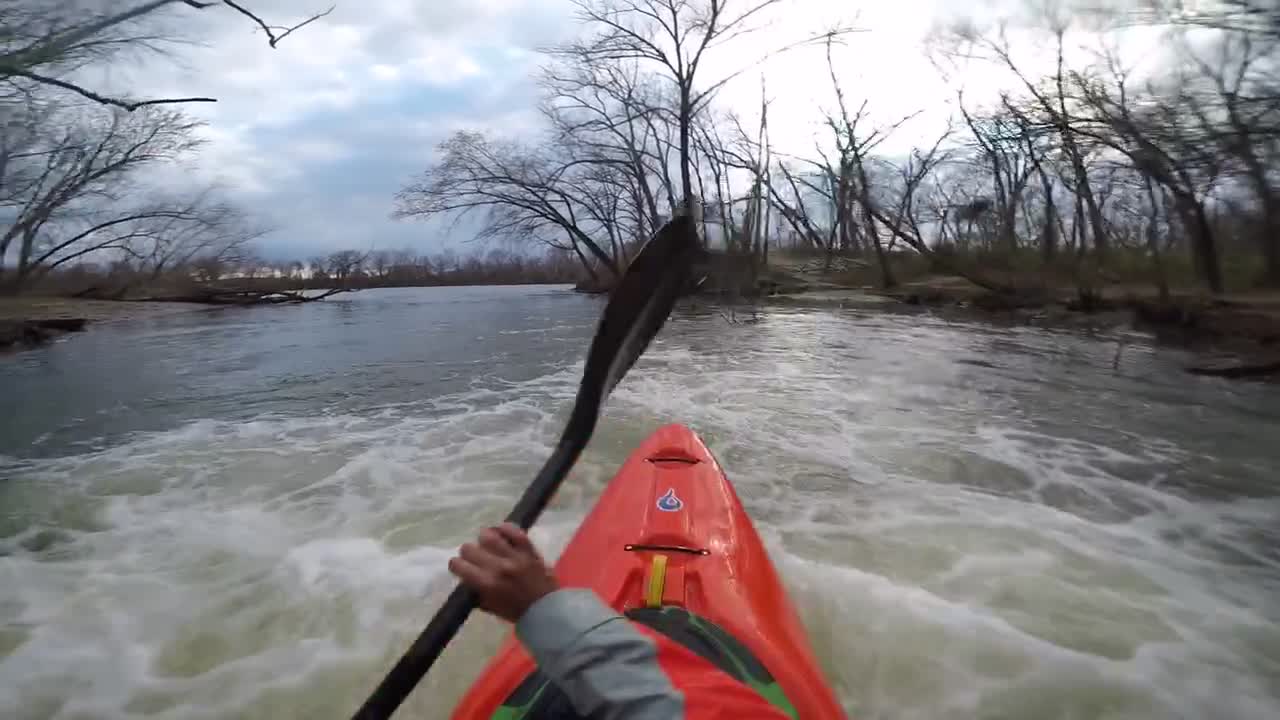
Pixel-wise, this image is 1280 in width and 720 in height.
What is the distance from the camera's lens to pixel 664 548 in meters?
1.73

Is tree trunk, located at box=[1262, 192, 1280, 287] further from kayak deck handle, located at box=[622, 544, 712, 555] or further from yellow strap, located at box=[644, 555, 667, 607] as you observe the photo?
yellow strap, located at box=[644, 555, 667, 607]

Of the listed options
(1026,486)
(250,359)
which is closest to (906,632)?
(1026,486)

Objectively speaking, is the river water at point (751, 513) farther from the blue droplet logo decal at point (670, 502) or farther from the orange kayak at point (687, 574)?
the blue droplet logo decal at point (670, 502)

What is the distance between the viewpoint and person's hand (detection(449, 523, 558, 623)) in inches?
31.2

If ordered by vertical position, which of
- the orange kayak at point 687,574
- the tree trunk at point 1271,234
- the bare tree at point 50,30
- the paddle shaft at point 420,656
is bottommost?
the orange kayak at point 687,574

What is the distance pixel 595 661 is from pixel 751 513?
94.0 inches

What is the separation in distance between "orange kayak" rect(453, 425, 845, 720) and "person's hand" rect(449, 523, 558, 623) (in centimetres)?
44

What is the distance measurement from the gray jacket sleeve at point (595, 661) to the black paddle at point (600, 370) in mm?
191

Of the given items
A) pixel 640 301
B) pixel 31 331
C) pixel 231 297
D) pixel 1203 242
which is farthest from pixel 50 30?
pixel 231 297

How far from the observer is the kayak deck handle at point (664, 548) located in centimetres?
171

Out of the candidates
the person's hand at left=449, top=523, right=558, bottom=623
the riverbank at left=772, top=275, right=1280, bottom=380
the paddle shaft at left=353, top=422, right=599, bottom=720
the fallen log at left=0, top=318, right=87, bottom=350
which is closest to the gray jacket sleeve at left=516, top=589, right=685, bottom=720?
the person's hand at left=449, top=523, right=558, bottom=623

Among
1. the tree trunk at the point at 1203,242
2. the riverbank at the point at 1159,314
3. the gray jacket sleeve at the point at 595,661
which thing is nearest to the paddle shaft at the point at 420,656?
the gray jacket sleeve at the point at 595,661

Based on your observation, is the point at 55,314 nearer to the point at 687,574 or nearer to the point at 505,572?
the point at 687,574

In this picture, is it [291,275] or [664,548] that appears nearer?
[664,548]
